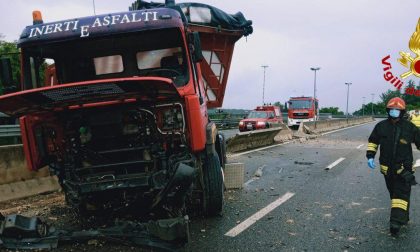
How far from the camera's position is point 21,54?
16.1 feet

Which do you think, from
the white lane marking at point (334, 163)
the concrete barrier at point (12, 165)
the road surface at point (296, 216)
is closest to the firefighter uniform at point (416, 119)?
the white lane marking at point (334, 163)

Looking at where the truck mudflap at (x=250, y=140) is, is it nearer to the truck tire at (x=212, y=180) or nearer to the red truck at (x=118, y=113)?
the truck tire at (x=212, y=180)

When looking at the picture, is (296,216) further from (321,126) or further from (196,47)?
(321,126)

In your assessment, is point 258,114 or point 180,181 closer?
point 180,181

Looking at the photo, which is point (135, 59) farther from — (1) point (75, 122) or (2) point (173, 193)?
(2) point (173, 193)

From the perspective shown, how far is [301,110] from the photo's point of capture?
34.1 metres

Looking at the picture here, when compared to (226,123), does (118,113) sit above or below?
above

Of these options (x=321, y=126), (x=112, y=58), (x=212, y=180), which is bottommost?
(x=321, y=126)

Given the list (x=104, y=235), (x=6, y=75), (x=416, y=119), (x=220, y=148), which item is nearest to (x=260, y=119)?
(x=416, y=119)

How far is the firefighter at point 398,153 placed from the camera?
481 centimetres

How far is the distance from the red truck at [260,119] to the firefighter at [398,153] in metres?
18.2

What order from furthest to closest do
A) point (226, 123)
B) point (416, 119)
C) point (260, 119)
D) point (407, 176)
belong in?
point (226, 123), point (260, 119), point (416, 119), point (407, 176)

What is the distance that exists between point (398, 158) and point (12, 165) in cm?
603

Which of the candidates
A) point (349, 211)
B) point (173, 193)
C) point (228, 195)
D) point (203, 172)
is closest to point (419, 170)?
point (349, 211)
